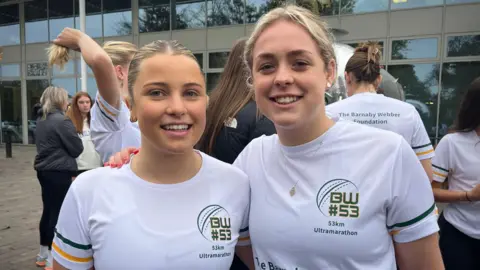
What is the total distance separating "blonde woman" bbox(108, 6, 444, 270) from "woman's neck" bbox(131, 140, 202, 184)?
329 mm

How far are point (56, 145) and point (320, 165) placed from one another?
3.90 metres

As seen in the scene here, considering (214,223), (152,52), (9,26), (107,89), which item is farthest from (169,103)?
(9,26)

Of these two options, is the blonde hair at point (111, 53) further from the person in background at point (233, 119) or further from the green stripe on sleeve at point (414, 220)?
the green stripe on sleeve at point (414, 220)

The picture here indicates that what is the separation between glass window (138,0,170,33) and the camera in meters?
16.0

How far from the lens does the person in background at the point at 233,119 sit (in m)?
2.29

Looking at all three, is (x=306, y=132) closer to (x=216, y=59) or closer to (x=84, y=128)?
(x=84, y=128)

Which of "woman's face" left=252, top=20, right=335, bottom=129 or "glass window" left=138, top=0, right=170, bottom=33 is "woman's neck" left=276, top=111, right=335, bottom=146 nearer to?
"woman's face" left=252, top=20, right=335, bottom=129

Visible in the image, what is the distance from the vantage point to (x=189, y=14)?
15516 millimetres

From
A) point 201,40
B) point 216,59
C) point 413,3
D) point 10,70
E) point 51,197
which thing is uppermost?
point 413,3

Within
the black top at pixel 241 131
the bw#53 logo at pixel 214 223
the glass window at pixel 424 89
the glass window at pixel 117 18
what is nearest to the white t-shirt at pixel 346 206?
the bw#53 logo at pixel 214 223

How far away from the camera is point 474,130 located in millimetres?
2639

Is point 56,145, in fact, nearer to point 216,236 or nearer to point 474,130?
point 216,236

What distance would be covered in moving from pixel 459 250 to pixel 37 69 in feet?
65.8

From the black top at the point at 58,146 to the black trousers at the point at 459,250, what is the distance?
12.8 feet
